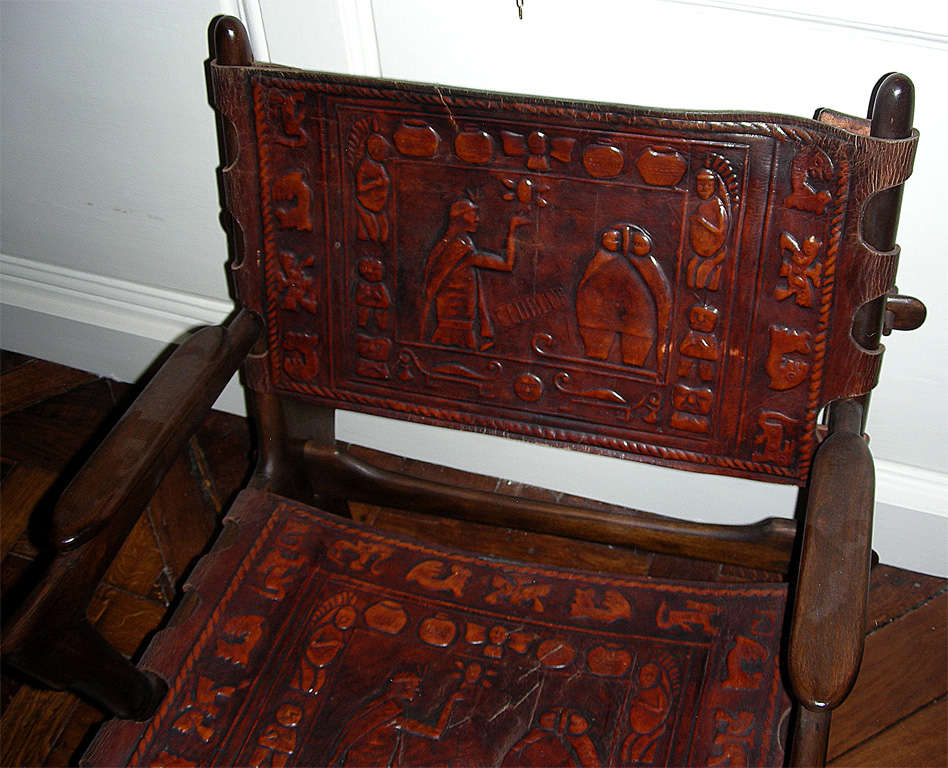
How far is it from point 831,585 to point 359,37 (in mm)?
902

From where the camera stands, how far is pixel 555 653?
1.11 metres

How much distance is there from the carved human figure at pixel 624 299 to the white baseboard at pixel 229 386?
1.94ft

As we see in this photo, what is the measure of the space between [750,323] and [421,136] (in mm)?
402

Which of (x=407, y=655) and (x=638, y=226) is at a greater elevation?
(x=638, y=226)

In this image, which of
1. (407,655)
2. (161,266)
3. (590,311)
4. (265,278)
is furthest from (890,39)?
(161,266)

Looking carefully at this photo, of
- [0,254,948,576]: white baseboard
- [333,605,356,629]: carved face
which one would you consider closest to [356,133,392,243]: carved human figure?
[333,605,356,629]: carved face

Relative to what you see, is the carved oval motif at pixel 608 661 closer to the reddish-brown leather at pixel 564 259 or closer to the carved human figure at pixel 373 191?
the reddish-brown leather at pixel 564 259

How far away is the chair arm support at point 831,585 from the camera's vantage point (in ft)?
2.56

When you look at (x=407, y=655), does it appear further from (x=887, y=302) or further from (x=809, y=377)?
(x=887, y=302)

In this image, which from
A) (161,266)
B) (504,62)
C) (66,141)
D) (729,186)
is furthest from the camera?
(161,266)

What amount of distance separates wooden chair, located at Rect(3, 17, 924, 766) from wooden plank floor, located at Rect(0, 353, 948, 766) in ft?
1.33

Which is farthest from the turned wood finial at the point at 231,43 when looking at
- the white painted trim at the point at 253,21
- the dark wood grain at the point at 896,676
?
the dark wood grain at the point at 896,676

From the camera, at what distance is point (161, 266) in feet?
5.78

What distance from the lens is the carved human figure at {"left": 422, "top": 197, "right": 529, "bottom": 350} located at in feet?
3.51
